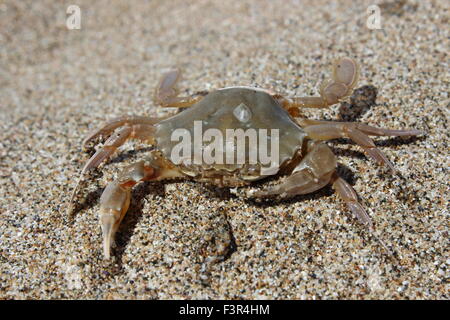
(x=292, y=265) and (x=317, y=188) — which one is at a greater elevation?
(x=317, y=188)

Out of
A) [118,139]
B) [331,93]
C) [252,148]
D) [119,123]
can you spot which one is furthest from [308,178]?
[119,123]

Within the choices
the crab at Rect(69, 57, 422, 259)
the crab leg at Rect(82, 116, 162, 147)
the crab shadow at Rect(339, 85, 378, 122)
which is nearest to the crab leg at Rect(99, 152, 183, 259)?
the crab at Rect(69, 57, 422, 259)

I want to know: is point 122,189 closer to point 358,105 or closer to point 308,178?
point 308,178

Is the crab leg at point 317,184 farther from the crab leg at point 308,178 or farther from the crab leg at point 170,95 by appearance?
the crab leg at point 170,95

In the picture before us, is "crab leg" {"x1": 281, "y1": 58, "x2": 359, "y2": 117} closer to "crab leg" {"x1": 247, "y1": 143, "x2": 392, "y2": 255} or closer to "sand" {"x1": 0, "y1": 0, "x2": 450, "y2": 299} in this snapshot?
"sand" {"x1": 0, "y1": 0, "x2": 450, "y2": 299}

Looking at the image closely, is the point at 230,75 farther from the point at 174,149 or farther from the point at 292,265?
the point at 292,265

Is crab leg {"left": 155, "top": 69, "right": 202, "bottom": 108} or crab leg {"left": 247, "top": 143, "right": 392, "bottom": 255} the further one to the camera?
crab leg {"left": 155, "top": 69, "right": 202, "bottom": 108}

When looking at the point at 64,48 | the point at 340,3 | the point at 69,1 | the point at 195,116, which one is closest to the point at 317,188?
the point at 195,116
